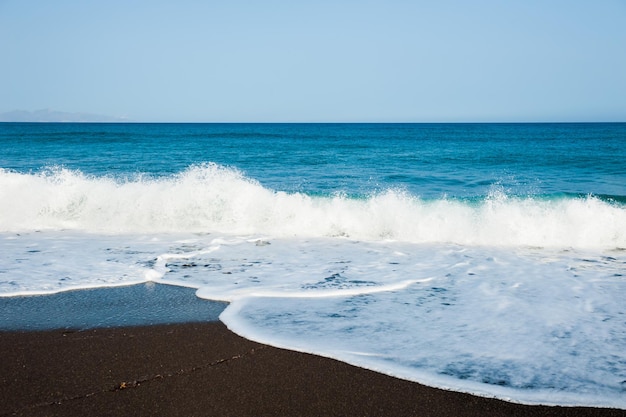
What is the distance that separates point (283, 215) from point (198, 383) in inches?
273

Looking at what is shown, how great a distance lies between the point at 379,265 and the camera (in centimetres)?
657

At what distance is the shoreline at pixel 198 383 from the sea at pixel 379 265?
178mm

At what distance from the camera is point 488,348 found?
12.2ft

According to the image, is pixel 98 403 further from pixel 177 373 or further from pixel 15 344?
pixel 15 344

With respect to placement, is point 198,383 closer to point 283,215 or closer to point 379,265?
point 379,265

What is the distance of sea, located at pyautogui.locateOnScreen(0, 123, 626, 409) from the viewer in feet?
11.7

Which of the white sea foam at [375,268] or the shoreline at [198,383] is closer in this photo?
the shoreline at [198,383]

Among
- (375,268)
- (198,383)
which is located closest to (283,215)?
(375,268)

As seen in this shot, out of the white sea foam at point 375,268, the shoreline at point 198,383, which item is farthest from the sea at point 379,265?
the shoreline at point 198,383

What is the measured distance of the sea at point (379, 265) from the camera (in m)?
3.57

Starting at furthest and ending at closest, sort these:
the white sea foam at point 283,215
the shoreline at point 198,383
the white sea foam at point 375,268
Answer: the white sea foam at point 283,215 < the white sea foam at point 375,268 < the shoreline at point 198,383

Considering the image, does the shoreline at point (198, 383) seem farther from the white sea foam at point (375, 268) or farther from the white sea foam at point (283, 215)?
the white sea foam at point (283, 215)

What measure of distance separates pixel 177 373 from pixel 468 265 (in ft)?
15.0

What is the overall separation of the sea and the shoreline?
18cm
